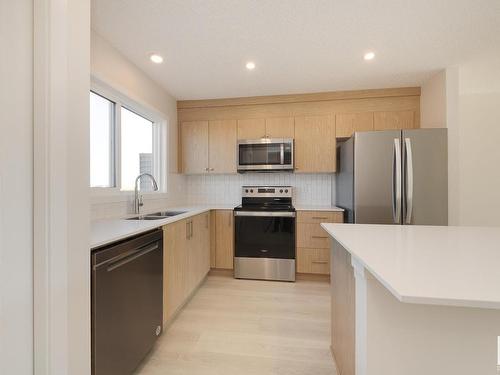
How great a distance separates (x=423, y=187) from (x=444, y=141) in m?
0.50

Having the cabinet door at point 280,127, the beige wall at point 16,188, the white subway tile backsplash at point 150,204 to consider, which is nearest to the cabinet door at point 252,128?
the cabinet door at point 280,127

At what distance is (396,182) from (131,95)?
2692 mm

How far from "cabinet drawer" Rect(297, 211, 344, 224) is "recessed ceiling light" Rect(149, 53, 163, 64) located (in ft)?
7.24

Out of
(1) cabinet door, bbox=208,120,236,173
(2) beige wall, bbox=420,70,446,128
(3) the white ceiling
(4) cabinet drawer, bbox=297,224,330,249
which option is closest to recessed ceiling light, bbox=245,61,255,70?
(3) the white ceiling

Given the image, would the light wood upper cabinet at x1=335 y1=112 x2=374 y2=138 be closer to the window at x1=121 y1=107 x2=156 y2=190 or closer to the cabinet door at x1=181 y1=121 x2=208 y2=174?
the cabinet door at x1=181 y1=121 x2=208 y2=174

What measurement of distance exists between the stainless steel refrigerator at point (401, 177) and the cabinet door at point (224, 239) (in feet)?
4.88

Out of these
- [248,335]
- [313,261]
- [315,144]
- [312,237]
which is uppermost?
[315,144]

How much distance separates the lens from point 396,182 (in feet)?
7.88

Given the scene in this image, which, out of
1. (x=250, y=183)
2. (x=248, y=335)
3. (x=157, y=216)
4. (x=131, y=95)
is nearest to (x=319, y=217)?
(x=250, y=183)

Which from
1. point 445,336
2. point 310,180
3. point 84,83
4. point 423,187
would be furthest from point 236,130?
point 445,336

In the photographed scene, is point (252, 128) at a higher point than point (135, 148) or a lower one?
higher

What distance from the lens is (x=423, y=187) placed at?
240 centimetres

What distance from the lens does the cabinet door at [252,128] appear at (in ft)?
10.9

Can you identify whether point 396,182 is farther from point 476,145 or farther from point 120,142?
point 120,142
